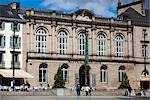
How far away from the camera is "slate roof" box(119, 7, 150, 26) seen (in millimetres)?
59281

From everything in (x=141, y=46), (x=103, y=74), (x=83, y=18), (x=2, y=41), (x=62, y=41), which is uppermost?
(x=83, y=18)

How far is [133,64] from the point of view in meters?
57.9

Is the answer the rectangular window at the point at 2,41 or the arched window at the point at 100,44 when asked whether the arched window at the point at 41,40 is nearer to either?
the rectangular window at the point at 2,41

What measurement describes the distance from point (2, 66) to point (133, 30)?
19.7m

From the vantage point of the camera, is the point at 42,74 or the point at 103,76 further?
the point at 103,76

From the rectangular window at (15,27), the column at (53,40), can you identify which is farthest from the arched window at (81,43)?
the rectangular window at (15,27)

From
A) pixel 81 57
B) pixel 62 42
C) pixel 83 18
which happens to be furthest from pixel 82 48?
pixel 83 18

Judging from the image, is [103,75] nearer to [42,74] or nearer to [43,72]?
[43,72]

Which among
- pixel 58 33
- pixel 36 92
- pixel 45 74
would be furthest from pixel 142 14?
pixel 36 92

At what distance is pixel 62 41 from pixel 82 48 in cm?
306

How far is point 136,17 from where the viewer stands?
60875 mm

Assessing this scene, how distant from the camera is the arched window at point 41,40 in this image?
51300 millimetres

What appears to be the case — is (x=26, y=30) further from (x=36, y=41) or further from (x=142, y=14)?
(x=142, y=14)

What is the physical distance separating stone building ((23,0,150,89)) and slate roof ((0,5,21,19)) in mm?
1463
